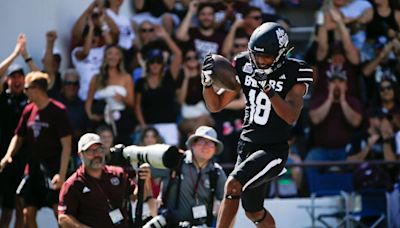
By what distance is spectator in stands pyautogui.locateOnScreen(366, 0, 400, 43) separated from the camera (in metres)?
12.7

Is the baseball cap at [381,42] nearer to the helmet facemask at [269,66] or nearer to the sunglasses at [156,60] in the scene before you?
the sunglasses at [156,60]

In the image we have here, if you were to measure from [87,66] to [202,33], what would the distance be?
155cm

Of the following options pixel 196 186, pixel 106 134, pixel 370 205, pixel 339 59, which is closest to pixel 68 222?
pixel 196 186

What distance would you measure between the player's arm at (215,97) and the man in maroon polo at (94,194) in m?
1.43

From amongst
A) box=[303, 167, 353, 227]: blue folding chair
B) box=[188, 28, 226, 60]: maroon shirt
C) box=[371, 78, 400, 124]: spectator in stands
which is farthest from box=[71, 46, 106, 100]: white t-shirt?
box=[371, 78, 400, 124]: spectator in stands

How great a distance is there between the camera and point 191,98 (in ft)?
38.9

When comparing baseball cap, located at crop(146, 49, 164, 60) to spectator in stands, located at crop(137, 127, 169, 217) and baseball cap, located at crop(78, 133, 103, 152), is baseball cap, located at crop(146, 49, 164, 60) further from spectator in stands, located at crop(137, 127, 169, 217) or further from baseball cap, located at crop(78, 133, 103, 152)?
baseball cap, located at crop(78, 133, 103, 152)

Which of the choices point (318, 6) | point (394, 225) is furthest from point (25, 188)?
point (318, 6)

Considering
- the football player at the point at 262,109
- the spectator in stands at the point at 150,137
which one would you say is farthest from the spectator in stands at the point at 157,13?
the football player at the point at 262,109

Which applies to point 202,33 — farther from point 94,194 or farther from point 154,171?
point 94,194

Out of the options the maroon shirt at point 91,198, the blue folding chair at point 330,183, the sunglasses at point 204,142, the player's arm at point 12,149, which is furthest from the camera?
the blue folding chair at point 330,183

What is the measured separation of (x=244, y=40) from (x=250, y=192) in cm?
498

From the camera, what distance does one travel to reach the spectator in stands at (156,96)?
11.8 m

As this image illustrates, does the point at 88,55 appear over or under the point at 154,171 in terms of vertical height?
over
